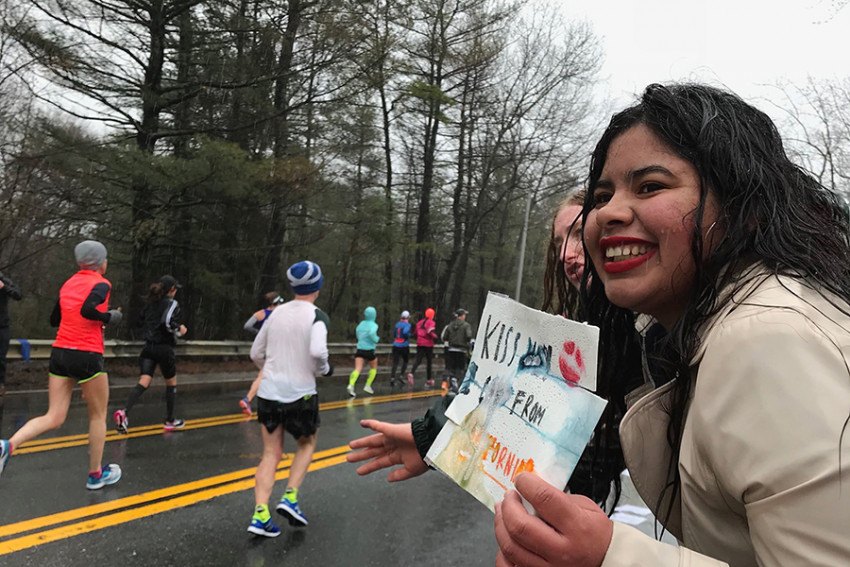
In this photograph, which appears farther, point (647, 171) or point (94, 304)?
point (94, 304)

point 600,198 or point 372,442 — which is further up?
point 600,198

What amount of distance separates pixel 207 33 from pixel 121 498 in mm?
11201

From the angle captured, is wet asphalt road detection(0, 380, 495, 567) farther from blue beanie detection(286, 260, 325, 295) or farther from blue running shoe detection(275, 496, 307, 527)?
blue beanie detection(286, 260, 325, 295)

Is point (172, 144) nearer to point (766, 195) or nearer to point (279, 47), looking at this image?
point (279, 47)

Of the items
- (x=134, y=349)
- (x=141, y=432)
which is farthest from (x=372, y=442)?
(x=134, y=349)

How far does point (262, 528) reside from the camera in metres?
4.38

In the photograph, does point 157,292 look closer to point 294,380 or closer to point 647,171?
point 294,380

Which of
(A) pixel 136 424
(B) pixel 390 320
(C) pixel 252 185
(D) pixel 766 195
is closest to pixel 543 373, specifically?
(D) pixel 766 195

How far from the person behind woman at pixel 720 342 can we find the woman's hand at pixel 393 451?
0.89 m

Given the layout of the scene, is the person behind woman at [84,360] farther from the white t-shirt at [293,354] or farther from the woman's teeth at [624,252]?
the woman's teeth at [624,252]

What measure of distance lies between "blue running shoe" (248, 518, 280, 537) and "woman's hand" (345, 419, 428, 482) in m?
2.61

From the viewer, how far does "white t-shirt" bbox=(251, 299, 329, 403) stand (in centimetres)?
473

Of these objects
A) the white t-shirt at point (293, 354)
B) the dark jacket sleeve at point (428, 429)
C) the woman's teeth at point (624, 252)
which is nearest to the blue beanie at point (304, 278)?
the white t-shirt at point (293, 354)

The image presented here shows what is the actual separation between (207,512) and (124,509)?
2.07 ft
